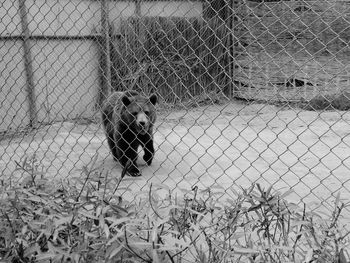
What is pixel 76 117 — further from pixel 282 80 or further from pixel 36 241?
pixel 36 241

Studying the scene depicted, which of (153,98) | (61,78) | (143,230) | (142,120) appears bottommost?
(61,78)

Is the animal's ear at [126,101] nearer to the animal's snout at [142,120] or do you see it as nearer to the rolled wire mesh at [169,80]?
the animal's snout at [142,120]

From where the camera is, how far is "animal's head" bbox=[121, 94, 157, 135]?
5.74 metres

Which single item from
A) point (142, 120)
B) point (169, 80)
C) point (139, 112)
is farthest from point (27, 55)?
point (169, 80)

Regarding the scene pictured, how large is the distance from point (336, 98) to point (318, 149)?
13.0ft

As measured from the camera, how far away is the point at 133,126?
19.6 ft

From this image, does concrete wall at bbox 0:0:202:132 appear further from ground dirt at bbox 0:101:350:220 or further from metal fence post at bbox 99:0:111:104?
ground dirt at bbox 0:101:350:220

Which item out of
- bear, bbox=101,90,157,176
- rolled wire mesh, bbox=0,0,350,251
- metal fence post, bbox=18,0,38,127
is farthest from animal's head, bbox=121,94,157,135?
metal fence post, bbox=18,0,38,127

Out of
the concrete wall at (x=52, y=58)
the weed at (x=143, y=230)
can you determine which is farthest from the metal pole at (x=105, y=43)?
the weed at (x=143, y=230)

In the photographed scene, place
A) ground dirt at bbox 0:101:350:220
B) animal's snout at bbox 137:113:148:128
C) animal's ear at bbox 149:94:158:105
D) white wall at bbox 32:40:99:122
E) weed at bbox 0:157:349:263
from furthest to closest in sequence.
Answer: white wall at bbox 32:40:99:122
animal's ear at bbox 149:94:158:105
animal's snout at bbox 137:113:148:128
ground dirt at bbox 0:101:350:220
weed at bbox 0:157:349:263

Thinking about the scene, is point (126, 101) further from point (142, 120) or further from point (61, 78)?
point (61, 78)

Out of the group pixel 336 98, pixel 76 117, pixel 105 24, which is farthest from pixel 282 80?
pixel 76 117

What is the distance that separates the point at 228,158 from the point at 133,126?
1184 mm

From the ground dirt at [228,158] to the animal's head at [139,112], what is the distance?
311mm
